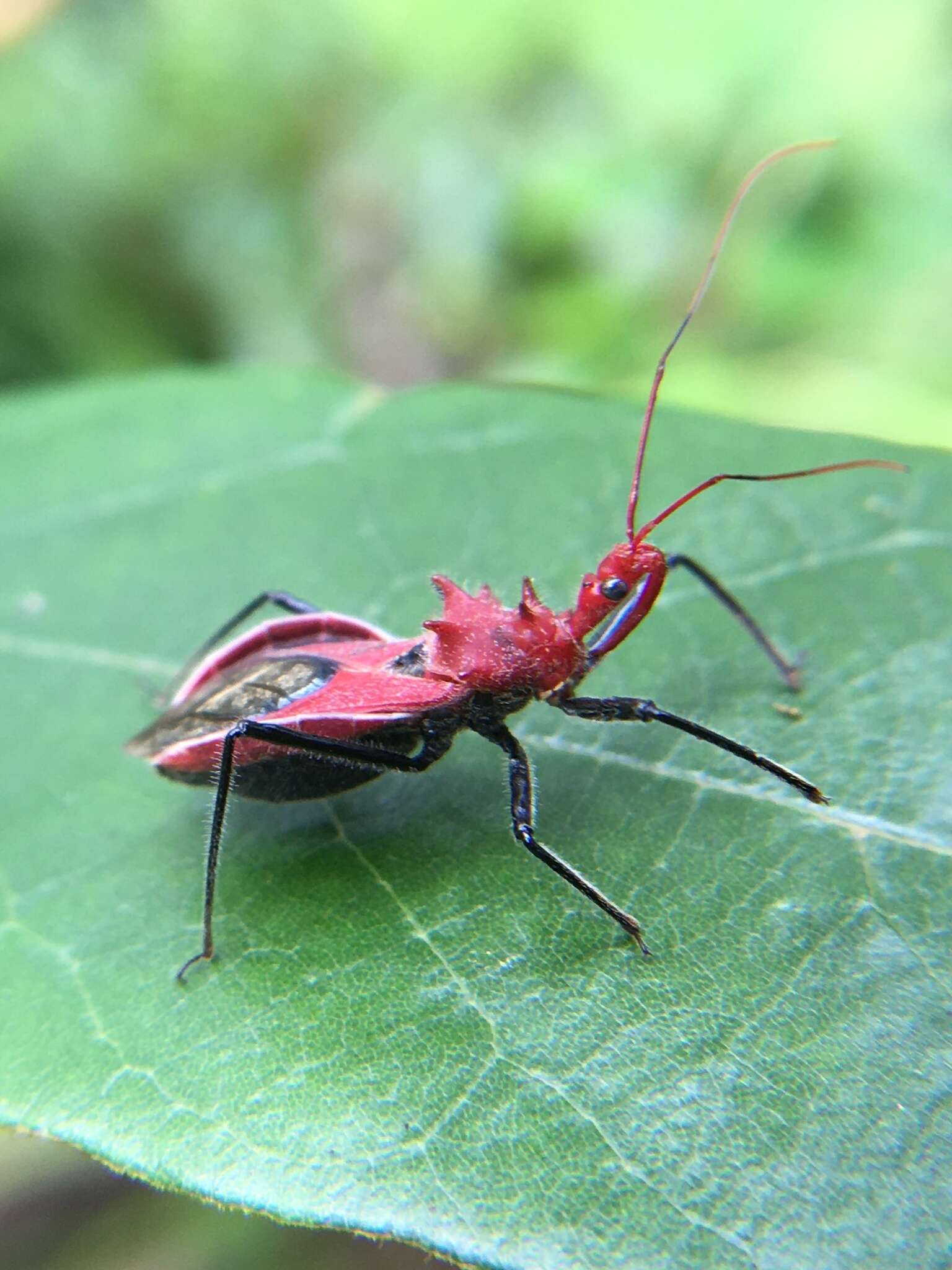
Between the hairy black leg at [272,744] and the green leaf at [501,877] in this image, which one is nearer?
the green leaf at [501,877]

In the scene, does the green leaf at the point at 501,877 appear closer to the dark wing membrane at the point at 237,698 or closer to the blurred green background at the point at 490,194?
the dark wing membrane at the point at 237,698

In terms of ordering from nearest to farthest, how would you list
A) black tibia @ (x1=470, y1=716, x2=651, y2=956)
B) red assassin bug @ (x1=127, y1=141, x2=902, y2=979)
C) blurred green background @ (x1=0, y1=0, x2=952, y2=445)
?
black tibia @ (x1=470, y1=716, x2=651, y2=956), red assassin bug @ (x1=127, y1=141, x2=902, y2=979), blurred green background @ (x1=0, y1=0, x2=952, y2=445)

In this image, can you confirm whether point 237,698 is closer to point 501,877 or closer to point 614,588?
point 501,877

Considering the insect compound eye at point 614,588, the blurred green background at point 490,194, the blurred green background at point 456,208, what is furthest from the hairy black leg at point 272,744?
the blurred green background at point 490,194

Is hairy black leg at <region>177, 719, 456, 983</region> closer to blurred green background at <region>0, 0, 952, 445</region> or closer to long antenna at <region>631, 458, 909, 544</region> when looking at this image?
long antenna at <region>631, 458, 909, 544</region>

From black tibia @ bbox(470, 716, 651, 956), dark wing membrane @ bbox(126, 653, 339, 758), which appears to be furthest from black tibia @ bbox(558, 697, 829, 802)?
dark wing membrane @ bbox(126, 653, 339, 758)

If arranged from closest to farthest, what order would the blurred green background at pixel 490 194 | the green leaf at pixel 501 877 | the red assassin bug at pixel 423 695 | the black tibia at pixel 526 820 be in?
the green leaf at pixel 501 877, the black tibia at pixel 526 820, the red assassin bug at pixel 423 695, the blurred green background at pixel 490 194

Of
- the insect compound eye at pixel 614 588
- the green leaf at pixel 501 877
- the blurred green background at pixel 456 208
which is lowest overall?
the green leaf at pixel 501 877

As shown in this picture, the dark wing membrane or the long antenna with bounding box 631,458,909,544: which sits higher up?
the long antenna with bounding box 631,458,909,544
